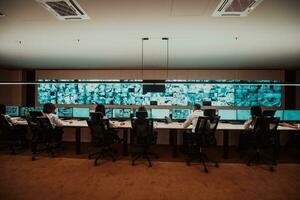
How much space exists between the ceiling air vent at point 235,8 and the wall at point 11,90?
22.2ft

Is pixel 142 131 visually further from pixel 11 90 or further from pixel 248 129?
pixel 11 90

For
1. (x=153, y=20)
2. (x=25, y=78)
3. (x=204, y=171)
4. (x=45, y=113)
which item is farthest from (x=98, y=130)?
(x=25, y=78)

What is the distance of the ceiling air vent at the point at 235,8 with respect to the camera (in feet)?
6.51

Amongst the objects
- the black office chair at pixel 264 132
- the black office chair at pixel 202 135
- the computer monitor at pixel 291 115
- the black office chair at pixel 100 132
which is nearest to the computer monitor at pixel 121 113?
the black office chair at pixel 100 132

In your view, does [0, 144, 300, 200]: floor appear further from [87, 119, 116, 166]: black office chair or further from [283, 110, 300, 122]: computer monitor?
[283, 110, 300, 122]: computer monitor

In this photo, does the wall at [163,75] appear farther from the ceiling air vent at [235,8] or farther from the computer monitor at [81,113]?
the ceiling air vent at [235,8]

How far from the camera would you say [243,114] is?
5277 mm

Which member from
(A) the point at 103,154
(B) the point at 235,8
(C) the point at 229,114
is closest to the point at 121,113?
(A) the point at 103,154

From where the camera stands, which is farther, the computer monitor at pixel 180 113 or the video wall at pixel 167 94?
the video wall at pixel 167 94

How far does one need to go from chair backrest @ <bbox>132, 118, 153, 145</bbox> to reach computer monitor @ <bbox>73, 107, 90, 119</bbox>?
7.07 ft

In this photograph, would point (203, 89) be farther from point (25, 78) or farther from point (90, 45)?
point (25, 78)

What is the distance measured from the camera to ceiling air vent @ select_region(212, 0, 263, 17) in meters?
1.98

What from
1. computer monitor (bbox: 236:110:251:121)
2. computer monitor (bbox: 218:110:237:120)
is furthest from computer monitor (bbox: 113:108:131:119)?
computer monitor (bbox: 236:110:251:121)

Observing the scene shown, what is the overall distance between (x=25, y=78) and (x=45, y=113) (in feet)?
9.13
